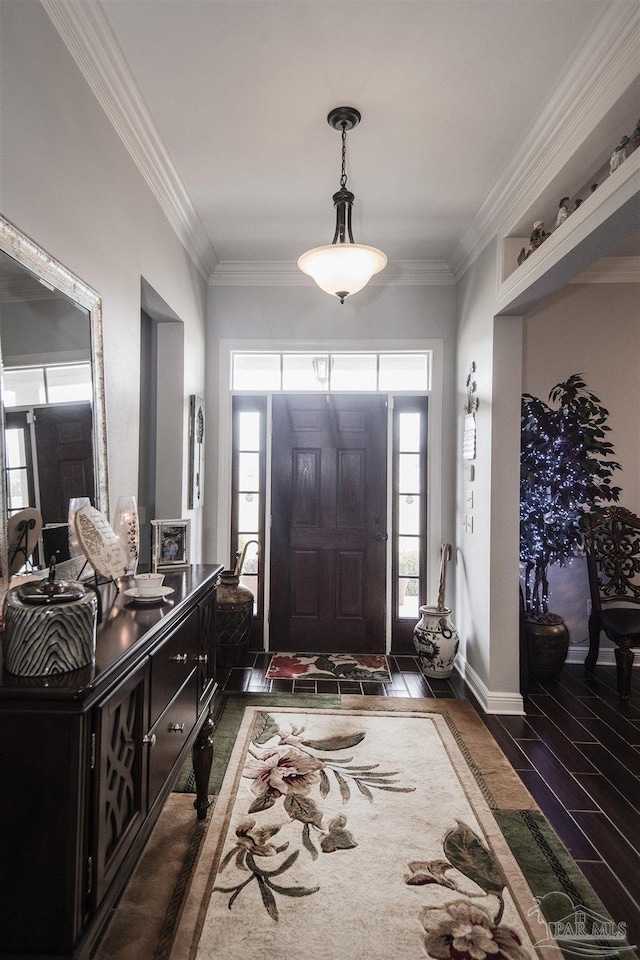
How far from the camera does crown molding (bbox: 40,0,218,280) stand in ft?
6.21

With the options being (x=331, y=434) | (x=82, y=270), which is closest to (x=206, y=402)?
(x=331, y=434)

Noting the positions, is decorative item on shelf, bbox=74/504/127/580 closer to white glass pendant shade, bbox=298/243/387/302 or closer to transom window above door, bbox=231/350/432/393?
white glass pendant shade, bbox=298/243/387/302

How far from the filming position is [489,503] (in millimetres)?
3393

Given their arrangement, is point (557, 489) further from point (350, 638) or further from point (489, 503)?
point (350, 638)

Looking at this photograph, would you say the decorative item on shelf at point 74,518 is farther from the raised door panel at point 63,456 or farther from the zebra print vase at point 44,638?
the zebra print vase at point 44,638

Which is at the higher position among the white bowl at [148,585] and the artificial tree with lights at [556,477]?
the artificial tree with lights at [556,477]

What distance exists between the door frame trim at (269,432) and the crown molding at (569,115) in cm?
117

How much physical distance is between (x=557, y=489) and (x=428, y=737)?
1.81 meters

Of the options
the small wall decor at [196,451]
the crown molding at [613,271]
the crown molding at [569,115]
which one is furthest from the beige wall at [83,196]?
the crown molding at [613,271]

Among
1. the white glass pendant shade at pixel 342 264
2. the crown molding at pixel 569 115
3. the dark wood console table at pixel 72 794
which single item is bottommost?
the dark wood console table at pixel 72 794

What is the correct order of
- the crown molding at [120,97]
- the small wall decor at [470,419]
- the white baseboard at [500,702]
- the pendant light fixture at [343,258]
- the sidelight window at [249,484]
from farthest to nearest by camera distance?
the sidelight window at [249,484]
the small wall decor at [470,419]
the white baseboard at [500,702]
the pendant light fixture at [343,258]
the crown molding at [120,97]

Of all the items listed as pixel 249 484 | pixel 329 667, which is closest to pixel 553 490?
pixel 329 667

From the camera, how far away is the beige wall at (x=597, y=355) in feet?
13.9

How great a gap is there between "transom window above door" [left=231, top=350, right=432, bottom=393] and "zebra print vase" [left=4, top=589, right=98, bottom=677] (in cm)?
348
